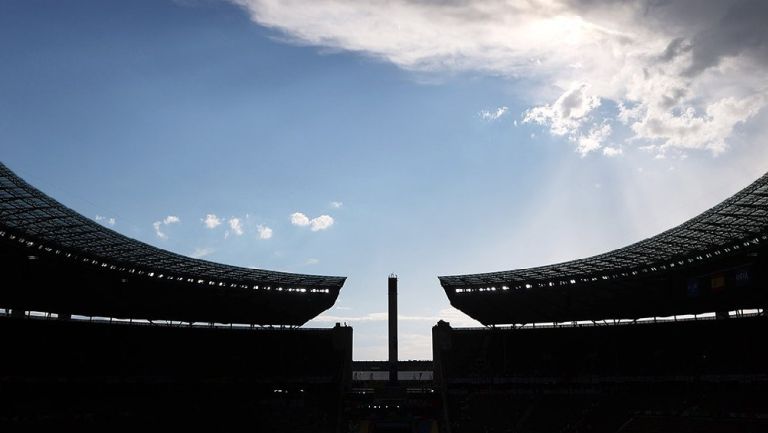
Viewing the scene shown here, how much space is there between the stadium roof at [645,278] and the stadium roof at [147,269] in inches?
760

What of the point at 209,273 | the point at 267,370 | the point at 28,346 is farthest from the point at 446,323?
the point at 28,346

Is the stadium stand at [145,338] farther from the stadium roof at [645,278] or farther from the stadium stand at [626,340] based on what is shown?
the stadium roof at [645,278]

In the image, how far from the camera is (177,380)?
76.2 metres

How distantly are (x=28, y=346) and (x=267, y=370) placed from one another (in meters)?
25.7

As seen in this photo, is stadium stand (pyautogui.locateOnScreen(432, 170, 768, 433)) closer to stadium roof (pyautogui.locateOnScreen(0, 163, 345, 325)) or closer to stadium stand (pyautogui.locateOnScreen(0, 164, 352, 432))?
stadium stand (pyautogui.locateOnScreen(0, 164, 352, 432))

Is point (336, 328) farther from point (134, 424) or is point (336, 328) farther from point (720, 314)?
point (720, 314)

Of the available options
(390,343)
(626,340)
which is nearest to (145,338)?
(390,343)

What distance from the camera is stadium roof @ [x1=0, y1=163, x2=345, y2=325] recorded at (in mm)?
56500

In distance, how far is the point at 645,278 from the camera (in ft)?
241

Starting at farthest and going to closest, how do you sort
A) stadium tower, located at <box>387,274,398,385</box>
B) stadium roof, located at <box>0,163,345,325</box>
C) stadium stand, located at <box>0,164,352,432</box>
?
stadium tower, located at <box>387,274,398,385</box>, stadium stand, located at <box>0,164,352,432</box>, stadium roof, located at <box>0,163,345,325</box>

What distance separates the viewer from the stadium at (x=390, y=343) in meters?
62.0

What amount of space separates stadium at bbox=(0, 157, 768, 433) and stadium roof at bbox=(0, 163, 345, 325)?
191mm

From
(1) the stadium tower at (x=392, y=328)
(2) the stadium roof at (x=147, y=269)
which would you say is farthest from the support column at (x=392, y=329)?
(2) the stadium roof at (x=147, y=269)

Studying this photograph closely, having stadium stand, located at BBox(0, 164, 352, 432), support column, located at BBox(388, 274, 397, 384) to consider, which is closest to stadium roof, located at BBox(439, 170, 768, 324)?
support column, located at BBox(388, 274, 397, 384)
